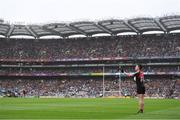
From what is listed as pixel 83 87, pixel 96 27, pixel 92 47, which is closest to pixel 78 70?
pixel 92 47

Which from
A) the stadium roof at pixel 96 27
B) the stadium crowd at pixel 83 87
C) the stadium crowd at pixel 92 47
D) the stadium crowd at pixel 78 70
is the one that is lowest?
the stadium crowd at pixel 83 87

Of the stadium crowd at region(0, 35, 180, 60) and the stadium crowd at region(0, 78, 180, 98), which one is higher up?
the stadium crowd at region(0, 35, 180, 60)

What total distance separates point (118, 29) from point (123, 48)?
5.48 metres

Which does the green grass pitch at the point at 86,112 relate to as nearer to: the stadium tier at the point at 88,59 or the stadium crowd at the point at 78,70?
the stadium tier at the point at 88,59

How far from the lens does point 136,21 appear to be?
86.6 m

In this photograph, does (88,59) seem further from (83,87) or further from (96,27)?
(83,87)

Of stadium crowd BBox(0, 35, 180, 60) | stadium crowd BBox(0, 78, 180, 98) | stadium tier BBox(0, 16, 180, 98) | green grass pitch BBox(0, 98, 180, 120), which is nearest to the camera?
green grass pitch BBox(0, 98, 180, 120)

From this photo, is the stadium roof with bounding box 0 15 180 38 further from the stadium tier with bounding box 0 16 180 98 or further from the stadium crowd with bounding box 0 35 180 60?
the stadium crowd with bounding box 0 35 180 60

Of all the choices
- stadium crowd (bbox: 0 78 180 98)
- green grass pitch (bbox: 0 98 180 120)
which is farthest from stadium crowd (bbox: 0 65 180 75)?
green grass pitch (bbox: 0 98 180 120)

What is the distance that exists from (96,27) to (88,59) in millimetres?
8322

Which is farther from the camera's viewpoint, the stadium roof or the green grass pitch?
the stadium roof

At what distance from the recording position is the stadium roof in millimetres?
87137

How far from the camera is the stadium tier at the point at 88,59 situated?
9088 cm

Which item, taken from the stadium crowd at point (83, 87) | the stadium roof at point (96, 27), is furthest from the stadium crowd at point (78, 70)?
the stadium roof at point (96, 27)
